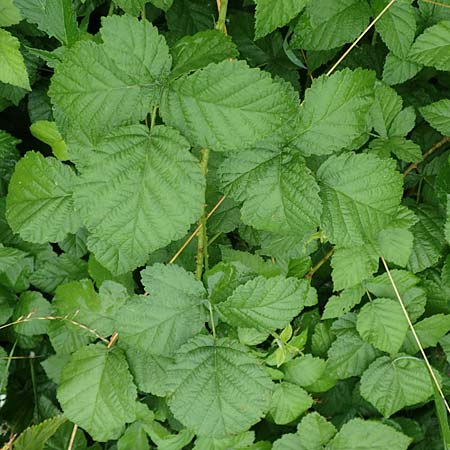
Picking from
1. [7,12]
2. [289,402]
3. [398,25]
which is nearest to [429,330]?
[289,402]

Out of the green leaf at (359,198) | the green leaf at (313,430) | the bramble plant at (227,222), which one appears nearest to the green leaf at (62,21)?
the bramble plant at (227,222)

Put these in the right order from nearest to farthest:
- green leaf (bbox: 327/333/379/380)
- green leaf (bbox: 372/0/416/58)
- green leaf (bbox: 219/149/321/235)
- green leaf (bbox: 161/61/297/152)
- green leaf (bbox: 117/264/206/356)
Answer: green leaf (bbox: 161/61/297/152) → green leaf (bbox: 219/149/321/235) → green leaf (bbox: 117/264/206/356) → green leaf (bbox: 372/0/416/58) → green leaf (bbox: 327/333/379/380)

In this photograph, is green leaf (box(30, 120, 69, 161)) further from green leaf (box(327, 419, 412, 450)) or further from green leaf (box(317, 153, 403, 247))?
green leaf (box(327, 419, 412, 450))

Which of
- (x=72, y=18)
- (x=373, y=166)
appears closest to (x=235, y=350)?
(x=373, y=166)

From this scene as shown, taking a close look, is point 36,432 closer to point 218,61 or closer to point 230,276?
point 230,276

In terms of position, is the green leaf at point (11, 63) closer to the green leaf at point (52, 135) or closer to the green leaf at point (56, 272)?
the green leaf at point (52, 135)

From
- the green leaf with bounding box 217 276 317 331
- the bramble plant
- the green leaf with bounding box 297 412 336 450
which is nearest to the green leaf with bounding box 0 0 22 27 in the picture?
the bramble plant
